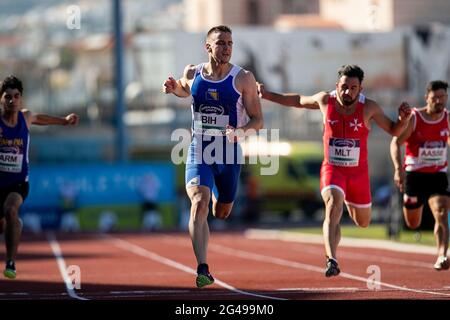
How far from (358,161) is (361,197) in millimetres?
419

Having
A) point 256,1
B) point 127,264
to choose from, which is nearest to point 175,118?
point 256,1

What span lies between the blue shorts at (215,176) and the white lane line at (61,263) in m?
1.66

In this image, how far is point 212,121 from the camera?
14.3 metres

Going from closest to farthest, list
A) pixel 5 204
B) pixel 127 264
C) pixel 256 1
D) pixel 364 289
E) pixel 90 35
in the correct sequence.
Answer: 1. pixel 364 289
2. pixel 5 204
3. pixel 127 264
4. pixel 256 1
5. pixel 90 35

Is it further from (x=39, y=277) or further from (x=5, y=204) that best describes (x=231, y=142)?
(x=39, y=277)

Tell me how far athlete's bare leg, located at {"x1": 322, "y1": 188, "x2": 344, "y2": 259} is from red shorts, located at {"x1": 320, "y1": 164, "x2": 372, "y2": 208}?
98 mm

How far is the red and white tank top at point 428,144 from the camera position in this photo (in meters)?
17.0

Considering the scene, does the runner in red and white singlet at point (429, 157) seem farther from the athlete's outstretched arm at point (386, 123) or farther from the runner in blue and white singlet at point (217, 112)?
the runner in blue and white singlet at point (217, 112)

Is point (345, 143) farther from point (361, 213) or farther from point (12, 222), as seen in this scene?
point (12, 222)

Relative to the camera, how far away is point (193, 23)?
3337 inches

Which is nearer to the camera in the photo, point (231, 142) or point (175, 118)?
point (231, 142)

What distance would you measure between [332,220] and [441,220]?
243 centimetres

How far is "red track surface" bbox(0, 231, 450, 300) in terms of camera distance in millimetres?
14883

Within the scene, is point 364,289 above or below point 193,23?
below
